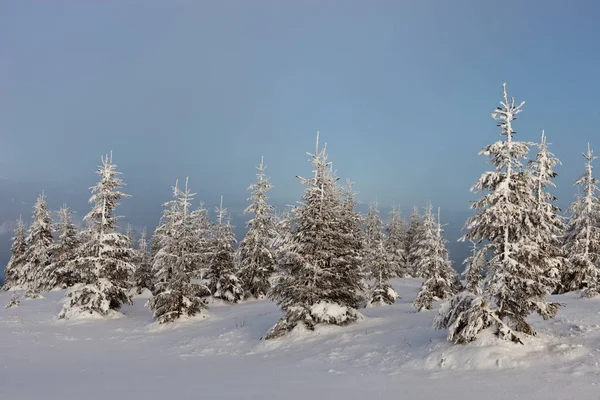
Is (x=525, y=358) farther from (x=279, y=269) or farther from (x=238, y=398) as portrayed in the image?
(x=279, y=269)

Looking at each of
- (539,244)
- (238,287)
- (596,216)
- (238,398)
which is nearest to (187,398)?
(238,398)

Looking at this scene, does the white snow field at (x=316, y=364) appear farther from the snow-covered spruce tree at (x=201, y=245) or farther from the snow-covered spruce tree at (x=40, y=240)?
the snow-covered spruce tree at (x=40, y=240)

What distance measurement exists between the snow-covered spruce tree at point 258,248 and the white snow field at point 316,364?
13.7 meters

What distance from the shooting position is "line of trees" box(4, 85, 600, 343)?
1337 centimetres

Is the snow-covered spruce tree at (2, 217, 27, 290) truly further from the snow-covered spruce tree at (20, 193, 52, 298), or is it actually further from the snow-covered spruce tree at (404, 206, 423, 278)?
the snow-covered spruce tree at (404, 206, 423, 278)

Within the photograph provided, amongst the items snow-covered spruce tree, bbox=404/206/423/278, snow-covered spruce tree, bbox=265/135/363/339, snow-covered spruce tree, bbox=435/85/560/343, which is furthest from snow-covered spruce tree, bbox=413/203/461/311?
snow-covered spruce tree, bbox=404/206/423/278

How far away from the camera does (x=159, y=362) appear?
1758 cm

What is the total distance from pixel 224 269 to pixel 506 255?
28620mm

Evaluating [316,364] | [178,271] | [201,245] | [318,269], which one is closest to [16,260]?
[201,245]

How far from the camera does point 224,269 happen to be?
3797 centimetres

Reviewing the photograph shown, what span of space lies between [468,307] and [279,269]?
999 centimetres

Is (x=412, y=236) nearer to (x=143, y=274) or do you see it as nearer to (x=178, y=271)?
(x=143, y=274)

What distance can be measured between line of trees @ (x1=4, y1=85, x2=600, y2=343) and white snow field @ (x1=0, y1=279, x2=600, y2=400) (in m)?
0.96

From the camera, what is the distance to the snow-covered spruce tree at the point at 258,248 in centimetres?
3784
